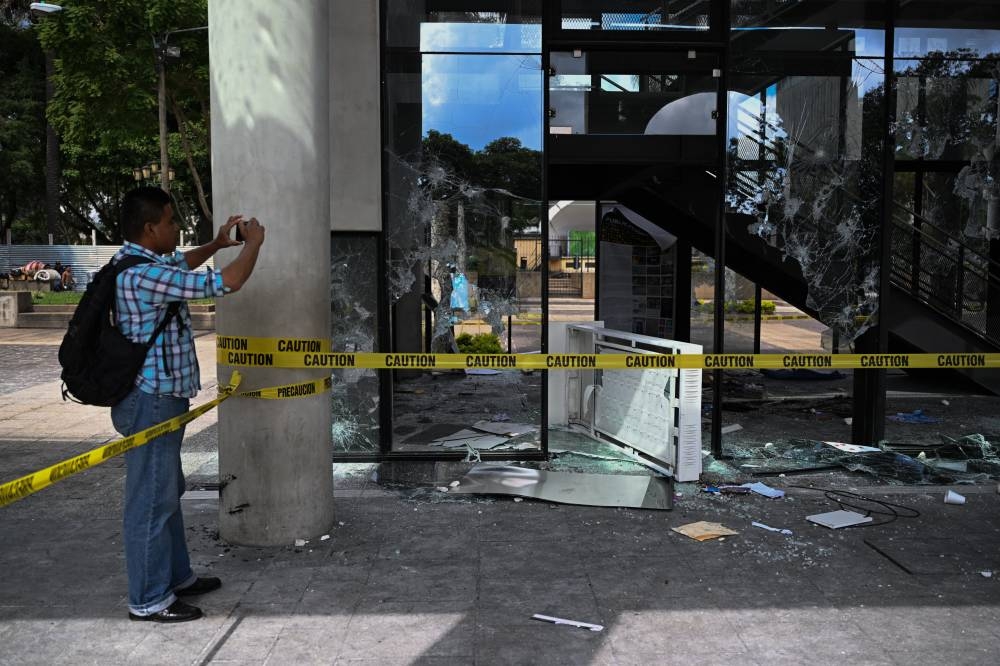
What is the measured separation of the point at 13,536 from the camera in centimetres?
509

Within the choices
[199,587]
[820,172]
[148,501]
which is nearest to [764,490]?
[820,172]

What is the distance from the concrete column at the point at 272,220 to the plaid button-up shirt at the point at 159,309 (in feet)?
2.96

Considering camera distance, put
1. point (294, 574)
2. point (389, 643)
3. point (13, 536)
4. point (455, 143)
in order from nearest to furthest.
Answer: point (389, 643)
point (294, 574)
point (13, 536)
point (455, 143)

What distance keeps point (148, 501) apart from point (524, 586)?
6.36 feet

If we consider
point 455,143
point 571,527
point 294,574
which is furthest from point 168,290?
point 455,143

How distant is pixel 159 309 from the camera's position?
384cm

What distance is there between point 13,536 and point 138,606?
5.95 ft

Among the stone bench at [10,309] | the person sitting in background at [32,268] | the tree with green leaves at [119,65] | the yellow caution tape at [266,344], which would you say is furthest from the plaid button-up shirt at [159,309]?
the person sitting in background at [32,268]

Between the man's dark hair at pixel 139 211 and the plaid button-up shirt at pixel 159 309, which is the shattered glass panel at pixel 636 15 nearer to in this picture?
the man's dark hair at pixel 139 211

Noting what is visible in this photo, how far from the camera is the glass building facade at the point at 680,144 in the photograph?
267 inches

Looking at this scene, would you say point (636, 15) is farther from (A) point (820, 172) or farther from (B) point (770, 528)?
(B) point (770, 528)

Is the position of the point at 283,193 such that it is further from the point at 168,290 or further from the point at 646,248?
the point at 646,248

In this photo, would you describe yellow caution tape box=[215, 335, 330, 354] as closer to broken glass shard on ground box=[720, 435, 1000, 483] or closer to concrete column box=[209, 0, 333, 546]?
concrete column box=[209, 0, 333, 546]

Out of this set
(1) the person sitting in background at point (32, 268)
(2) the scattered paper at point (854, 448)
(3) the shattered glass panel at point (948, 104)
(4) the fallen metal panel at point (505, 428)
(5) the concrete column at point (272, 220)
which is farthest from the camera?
(1) the person sitting in background at point (32, 268)
